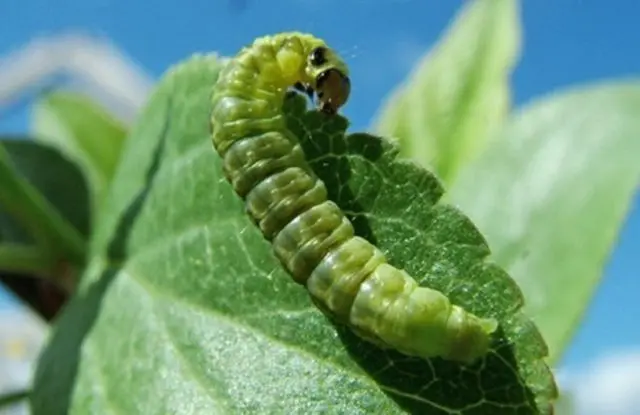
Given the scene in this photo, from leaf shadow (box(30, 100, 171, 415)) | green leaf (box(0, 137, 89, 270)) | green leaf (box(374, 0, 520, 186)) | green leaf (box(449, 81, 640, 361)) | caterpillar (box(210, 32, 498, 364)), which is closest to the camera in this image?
caterpillar (box(210, 32, 498, 364))

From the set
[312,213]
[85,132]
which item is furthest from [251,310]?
[85,132]

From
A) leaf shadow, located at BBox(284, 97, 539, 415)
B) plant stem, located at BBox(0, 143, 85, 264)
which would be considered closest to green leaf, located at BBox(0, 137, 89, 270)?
plant stem, located at BBox(0, 143, 85, 264)

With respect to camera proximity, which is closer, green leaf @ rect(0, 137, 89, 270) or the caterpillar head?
the caterpillar head

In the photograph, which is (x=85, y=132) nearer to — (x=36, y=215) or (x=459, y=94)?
(x=36, y=215)

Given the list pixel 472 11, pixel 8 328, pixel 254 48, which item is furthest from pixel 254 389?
pixel 8 328

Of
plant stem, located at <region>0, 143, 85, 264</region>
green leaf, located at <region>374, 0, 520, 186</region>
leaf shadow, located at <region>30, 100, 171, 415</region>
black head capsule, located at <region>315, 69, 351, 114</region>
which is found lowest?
leaf shadow, located at <region>30, 100, 171, 415</region>

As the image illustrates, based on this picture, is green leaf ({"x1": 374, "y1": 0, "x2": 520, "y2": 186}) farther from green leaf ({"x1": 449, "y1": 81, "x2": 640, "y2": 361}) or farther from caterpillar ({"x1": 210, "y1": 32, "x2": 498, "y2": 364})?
caterpillar ({"x1": 210, "y1": 32, "x2": 498, "y2": 364})
